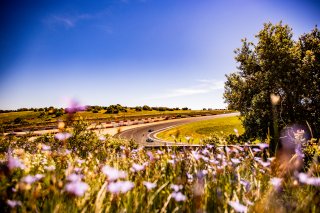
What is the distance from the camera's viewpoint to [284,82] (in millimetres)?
17828

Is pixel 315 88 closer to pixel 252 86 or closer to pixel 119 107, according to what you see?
pixel 252 86

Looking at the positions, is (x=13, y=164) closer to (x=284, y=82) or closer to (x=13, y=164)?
(x=13, y=164)

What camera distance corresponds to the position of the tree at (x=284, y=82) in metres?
17.1

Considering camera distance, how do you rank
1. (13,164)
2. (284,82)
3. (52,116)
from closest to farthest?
(13,164) → (284,82) → (52,116)

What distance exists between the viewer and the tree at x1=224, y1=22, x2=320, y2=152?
1709 cm

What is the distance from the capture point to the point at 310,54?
1689 centimetres

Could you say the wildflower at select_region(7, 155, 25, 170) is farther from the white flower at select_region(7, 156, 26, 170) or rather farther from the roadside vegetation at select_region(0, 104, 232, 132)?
the roadside vegetation at select_region(0, 104, 232, 132)

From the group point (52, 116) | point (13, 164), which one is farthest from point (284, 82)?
point (52, 116)

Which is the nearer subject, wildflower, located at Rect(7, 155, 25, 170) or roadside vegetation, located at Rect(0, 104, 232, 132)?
wildflower, located at Rect(7, 155, 25, 170)

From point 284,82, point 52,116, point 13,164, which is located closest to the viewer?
point 13,164

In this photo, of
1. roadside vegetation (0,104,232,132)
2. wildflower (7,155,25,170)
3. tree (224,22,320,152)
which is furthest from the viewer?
roadside vegetation (0,104,232,132)

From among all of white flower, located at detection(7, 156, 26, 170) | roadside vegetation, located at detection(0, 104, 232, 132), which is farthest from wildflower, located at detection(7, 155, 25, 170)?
roadside vegetation, located at detection(0, 104, 232, 132)

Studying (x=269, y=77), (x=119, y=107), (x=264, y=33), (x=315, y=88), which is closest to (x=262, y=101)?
(x=269, y=77)

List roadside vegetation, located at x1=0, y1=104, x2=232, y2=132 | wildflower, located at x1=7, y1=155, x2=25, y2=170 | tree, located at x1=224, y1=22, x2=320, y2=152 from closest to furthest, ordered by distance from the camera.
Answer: wildflower, located at x1=7, y1=155, x2=25, y2=170 → tree, located at x1=224, y1=22, x2=320, y2=152 → roadside vegetation, located at x1=0, y1=104, x2=232, y2=132
